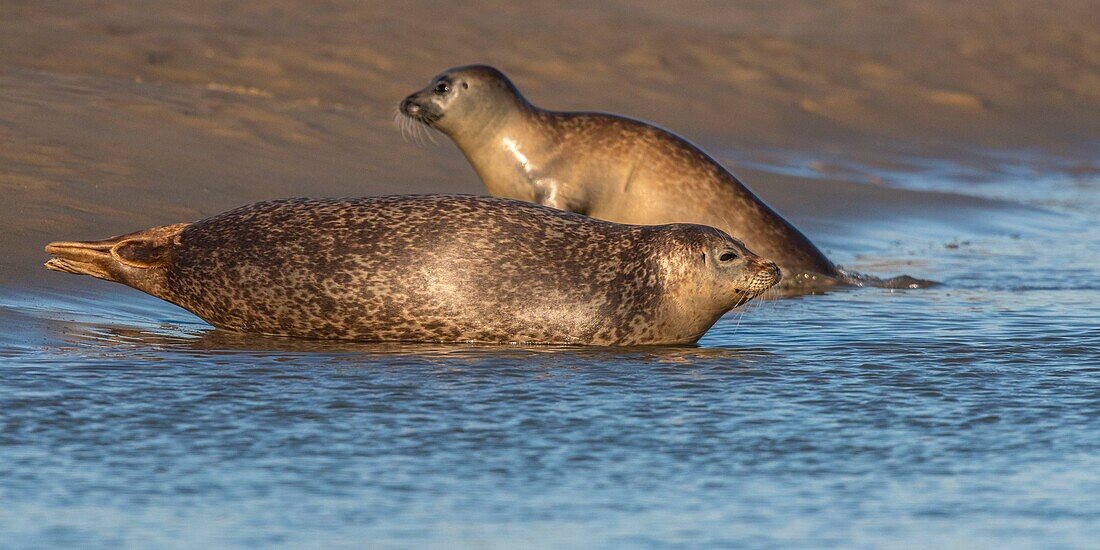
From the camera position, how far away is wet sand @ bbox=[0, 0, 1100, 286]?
994 centimetres

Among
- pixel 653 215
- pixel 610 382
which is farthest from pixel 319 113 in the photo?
pixel 610 382

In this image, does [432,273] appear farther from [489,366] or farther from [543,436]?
[543,436]

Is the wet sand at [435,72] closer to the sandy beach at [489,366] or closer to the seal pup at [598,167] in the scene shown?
the sandy beach at [489,366]

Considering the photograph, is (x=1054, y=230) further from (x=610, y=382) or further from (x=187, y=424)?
(x=187, y=424)

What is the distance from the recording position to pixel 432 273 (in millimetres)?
6664

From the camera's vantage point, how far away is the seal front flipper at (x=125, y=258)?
6914mm

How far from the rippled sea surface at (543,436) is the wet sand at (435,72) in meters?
1.86

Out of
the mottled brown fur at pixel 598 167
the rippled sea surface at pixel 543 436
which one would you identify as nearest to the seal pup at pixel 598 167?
the mottled brown fur at pixel 598 167

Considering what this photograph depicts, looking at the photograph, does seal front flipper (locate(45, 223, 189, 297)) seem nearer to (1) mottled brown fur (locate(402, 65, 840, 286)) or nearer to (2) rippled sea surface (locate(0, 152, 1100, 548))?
(2) rippled sea surface (locate(0, 152, 1100, 548))

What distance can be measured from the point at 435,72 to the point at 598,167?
5821 millimetres

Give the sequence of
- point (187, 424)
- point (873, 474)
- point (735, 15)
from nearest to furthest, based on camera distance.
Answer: point (873, 474) → point (187, 424) → point (735, 15)

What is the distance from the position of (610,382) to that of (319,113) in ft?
22.8

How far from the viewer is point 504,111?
9930mm

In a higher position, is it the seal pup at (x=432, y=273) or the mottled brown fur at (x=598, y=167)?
the mottled brown fur at (x=598, y=167)
